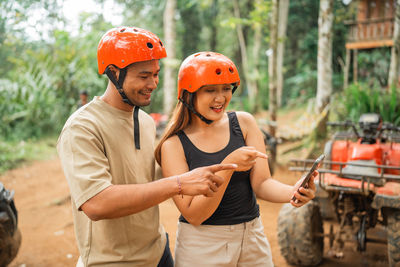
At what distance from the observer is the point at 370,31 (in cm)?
1354

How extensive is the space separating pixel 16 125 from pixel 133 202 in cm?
1279

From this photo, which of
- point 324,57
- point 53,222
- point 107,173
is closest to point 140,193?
point 107,173

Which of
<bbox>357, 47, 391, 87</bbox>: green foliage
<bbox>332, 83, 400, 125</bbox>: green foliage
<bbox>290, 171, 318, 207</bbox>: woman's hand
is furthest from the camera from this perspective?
<bbox>357, 47, 391, 87</bbox>: green foliage

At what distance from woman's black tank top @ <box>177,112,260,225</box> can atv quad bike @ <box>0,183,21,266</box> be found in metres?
2.47

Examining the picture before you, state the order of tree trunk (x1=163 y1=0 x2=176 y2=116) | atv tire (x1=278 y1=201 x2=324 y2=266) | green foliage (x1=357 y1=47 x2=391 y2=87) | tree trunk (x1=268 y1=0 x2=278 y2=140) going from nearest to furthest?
atv tire (x1=278 y1=201 x2=324 y2=266)
tree trunk (x1=268 y1=0 x2=278 y2=140)
tree trunk (x1=163 y1=0 x2=176 y2=116)
green foliage (x1=357 y1=47 x2=391 y2=87)

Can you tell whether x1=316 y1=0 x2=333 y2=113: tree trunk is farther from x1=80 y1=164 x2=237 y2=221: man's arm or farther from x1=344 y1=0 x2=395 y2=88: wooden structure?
x1=80 y1=164 x2=237 y2=221: man's arm

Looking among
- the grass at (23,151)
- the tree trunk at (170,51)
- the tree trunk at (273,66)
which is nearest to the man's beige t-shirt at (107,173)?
the tree trunk at (273,66)

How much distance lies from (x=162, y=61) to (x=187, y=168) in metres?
12.5

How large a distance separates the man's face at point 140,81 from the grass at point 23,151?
893 centimetres

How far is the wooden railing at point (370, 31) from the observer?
13.2 metres

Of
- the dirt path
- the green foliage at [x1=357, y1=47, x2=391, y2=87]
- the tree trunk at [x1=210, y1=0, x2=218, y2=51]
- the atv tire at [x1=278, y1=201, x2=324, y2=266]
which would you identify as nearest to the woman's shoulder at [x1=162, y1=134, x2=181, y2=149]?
the atv tire at [x1=278, y1=201, x2=324, y2=266]

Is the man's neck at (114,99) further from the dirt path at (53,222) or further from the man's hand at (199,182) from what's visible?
the dirt path at (53,222)

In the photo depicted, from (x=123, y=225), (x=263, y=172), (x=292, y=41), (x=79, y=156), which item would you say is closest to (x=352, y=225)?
(x=263, y=172)

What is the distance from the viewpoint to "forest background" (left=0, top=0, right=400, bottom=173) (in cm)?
863
